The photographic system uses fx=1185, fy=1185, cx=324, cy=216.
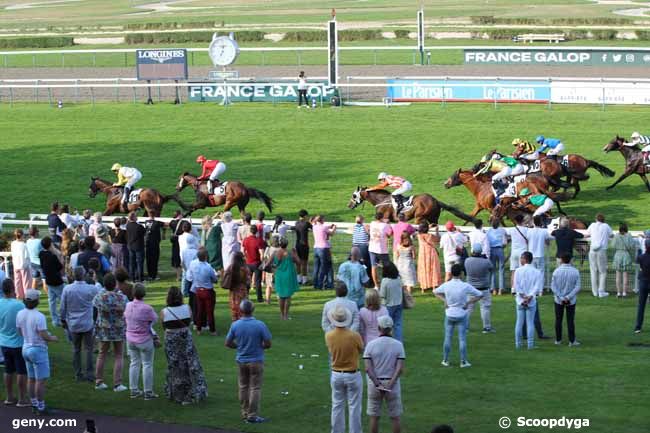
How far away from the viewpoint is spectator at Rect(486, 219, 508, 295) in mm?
16922

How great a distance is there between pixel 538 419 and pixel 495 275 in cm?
644

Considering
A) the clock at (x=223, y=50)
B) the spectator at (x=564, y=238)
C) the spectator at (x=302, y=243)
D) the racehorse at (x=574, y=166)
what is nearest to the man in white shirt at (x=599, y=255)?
the spectator at (x=564, y=238)

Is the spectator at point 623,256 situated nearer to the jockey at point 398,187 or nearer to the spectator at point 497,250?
the spectator at point 497,250

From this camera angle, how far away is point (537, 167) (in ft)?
75.6

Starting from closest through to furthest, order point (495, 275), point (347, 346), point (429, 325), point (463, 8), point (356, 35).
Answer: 1. point (347, 346)
2. point (429, 325)
3. point (495, 275)
4. point (356, 35)
5. point (463, 8)

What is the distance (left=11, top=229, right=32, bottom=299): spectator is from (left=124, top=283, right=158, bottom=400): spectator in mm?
4731

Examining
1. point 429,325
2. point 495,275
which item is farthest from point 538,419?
point 495,275

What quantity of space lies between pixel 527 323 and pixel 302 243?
5.23 metres

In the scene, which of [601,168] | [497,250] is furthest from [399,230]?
[601,168]

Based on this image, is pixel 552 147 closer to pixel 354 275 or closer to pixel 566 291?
pixel 566 291

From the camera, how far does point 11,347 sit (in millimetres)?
11820

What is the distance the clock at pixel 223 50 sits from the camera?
3691cm

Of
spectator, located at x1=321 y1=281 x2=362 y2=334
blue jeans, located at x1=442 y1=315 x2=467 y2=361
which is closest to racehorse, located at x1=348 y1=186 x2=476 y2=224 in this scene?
blue jeans, located at x1=442 y1=315 x2=467 y2=361

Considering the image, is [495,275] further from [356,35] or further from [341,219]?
[356,35]
